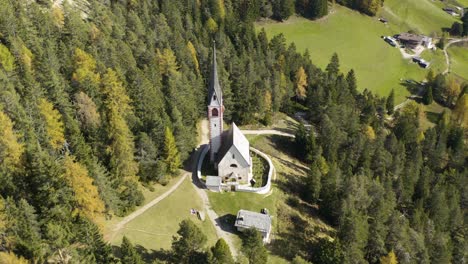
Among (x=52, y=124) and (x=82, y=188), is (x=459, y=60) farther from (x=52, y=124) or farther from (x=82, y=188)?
(x=82, y=188)

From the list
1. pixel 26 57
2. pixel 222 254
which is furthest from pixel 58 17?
pixel 222 254

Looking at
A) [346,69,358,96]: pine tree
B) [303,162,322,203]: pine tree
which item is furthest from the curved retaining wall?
[346,69,358,96]: pine tree

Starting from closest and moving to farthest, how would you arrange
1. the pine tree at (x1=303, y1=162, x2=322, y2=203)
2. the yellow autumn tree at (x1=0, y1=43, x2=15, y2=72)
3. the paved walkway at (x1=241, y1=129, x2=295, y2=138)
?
the yellow autumn tree at (x1=0, y1=43, x2=15, y2=72) → the pine tree at (x1=303, y1=162, x2=322, y2=203) → the paved walkway at (x1=241, y1=129, x2=295, y2=138)

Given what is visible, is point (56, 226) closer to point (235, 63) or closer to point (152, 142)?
point (152, 142)

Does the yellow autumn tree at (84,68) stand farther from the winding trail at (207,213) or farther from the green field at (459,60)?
the green field at (459,60)

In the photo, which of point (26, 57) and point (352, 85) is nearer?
point (26, 57)

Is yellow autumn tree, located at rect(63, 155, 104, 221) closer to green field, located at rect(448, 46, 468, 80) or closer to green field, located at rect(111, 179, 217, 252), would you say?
green field, located at rect(111, 179, 217, 252)
